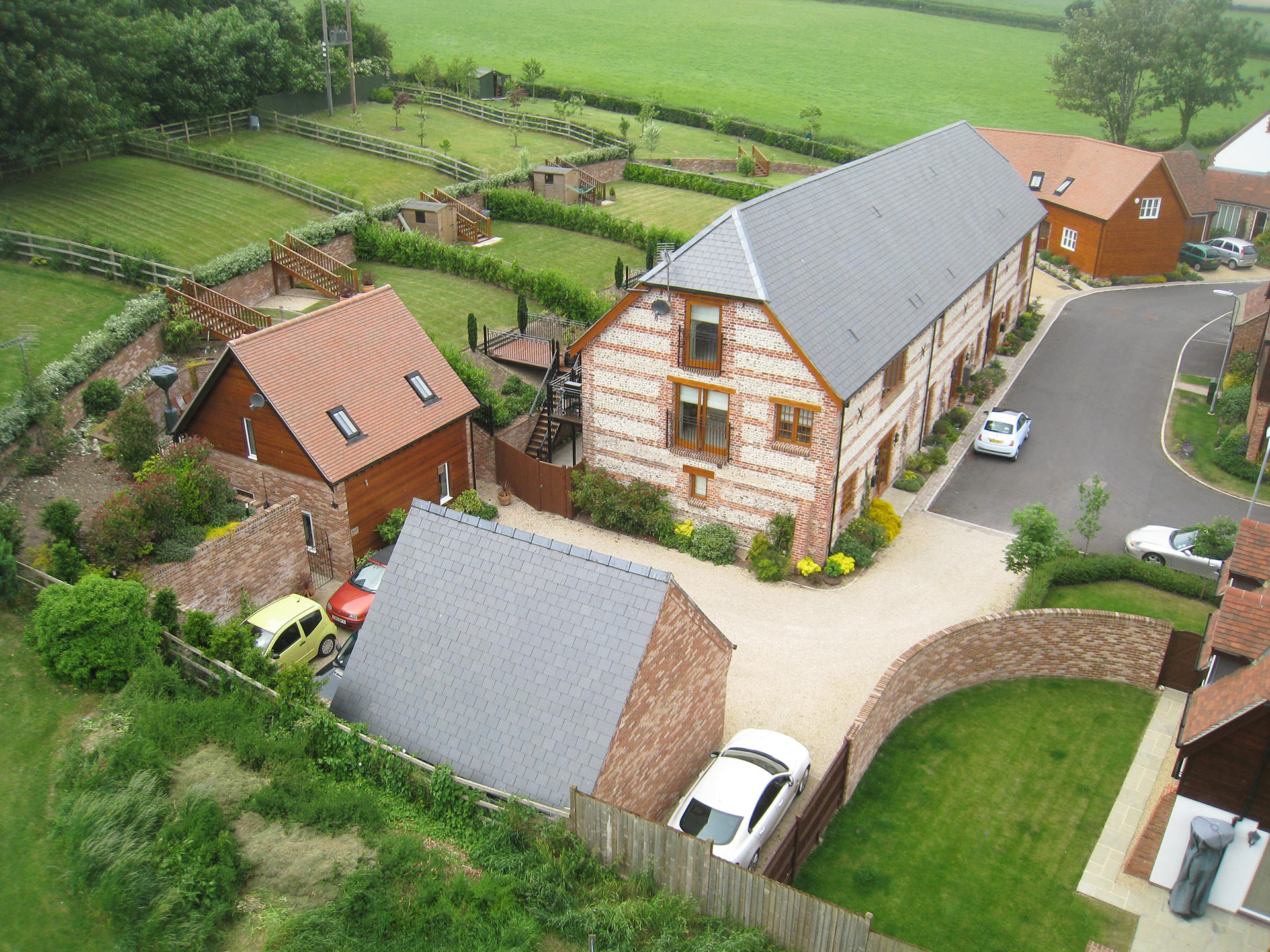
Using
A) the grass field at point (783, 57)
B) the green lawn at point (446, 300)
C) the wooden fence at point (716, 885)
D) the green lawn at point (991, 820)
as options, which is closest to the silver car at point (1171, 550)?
the green lawn at point (991, 820)

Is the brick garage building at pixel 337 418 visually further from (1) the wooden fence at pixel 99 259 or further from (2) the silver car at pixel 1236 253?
(2) the silver car at pixel 1236 253

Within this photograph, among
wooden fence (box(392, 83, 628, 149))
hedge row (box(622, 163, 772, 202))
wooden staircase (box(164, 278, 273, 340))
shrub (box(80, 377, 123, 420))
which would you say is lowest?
shrub (box(80, 377, 123, 420))

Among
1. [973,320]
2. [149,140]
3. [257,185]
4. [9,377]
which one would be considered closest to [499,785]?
[9,377]

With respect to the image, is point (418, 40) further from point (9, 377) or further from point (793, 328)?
point (793, 328)

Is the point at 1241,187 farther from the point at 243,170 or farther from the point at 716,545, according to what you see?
the point at 243,170

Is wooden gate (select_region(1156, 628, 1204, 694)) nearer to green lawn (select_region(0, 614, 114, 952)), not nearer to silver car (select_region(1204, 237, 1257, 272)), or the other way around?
green lawn (select_region(0, 614, 114, 952))

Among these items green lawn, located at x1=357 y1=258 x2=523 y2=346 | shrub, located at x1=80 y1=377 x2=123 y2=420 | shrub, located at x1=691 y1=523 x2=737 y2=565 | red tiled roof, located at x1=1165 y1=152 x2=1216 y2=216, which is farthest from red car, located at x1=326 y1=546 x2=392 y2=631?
red tiled roof, located at x1=1165 y1=152 x2=1216 y2=216
